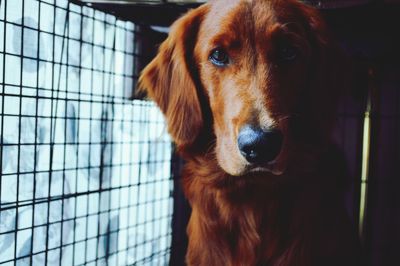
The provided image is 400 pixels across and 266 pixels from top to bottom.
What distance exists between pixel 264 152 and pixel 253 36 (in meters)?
0.40

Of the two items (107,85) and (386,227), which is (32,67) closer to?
(107,85)

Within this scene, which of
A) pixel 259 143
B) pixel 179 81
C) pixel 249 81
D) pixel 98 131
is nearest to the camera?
pixel 259 143

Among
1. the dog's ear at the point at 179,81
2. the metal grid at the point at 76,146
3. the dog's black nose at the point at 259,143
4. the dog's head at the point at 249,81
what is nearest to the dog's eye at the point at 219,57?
the dog's head at the point at 249,81

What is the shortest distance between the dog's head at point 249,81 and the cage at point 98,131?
23 centimetres

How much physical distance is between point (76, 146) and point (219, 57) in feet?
2.07

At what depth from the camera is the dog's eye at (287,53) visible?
1.20 metres

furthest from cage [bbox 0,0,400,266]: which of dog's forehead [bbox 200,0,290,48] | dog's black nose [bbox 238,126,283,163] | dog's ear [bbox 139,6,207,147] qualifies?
dog's black nose [bbox 238,126,283,163]

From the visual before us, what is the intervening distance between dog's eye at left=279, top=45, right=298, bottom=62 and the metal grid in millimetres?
710

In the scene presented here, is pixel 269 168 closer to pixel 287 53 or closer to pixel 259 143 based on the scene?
pixel 259 143

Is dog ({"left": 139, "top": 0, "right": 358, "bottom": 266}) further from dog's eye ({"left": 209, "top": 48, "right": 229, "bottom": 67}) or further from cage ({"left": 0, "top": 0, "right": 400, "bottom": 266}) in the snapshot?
cage ({"left": 0, "top": 0, "right": 400, "bottom": 266})

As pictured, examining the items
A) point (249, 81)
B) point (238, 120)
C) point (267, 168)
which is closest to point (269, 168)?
point (267, 168)

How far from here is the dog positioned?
118 centimetres

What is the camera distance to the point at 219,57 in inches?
48.8

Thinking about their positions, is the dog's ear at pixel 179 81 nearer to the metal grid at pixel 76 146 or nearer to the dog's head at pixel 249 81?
the dog's head at pixel 249 81
